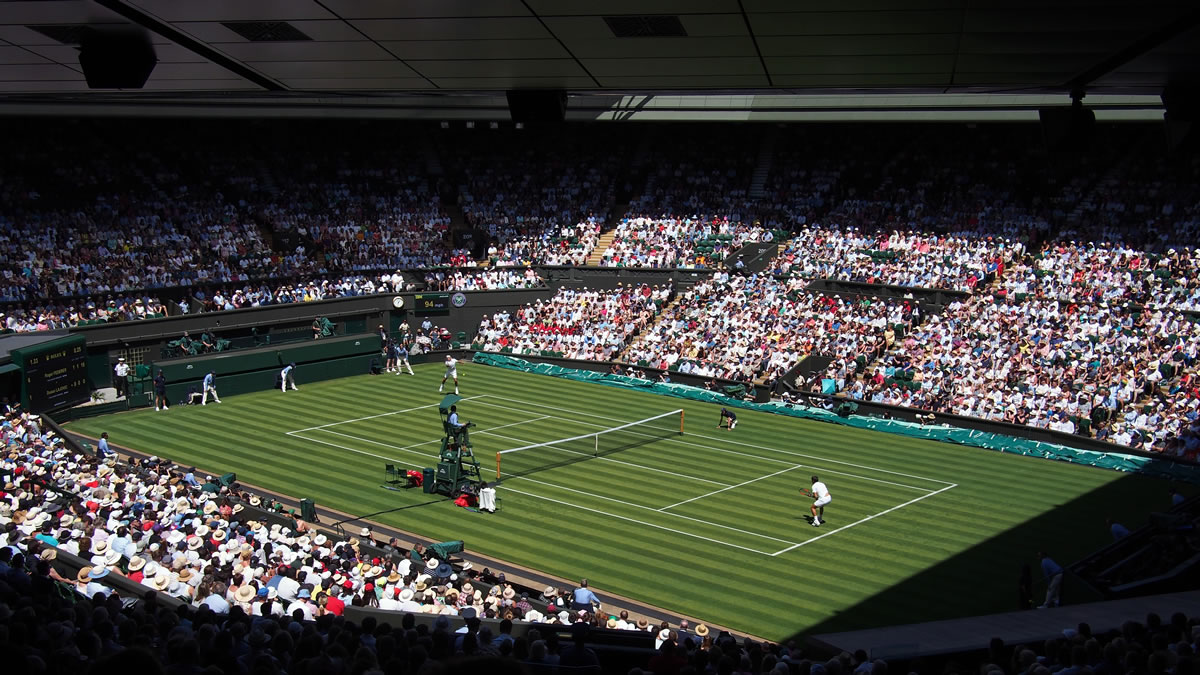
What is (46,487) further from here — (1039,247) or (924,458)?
(1039,247)

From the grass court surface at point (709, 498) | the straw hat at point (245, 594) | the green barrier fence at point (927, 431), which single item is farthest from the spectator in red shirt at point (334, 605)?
the green barrier fence at point (927, 431)

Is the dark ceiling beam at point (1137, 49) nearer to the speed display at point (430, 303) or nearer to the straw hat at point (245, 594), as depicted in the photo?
Answer: the straw hat at point (245, 594)

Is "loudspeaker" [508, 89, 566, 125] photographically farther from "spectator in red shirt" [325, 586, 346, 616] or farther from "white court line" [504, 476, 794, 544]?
"white court line" [504, 476, 794, 544]

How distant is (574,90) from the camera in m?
9.95

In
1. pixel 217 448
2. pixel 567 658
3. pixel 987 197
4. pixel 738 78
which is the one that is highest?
pixel 987 197

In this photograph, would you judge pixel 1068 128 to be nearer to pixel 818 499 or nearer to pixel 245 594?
pixel 245 594

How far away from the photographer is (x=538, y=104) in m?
9.75

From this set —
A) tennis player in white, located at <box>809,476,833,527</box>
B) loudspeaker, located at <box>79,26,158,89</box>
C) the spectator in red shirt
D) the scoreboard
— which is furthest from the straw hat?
the scoreboard

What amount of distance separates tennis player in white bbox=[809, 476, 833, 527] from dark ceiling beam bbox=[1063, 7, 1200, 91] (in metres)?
18.1

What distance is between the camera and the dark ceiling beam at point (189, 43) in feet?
22.7

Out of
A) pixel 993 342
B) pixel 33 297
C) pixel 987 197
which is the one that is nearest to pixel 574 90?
pixel 993 342

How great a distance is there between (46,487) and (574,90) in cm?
1696

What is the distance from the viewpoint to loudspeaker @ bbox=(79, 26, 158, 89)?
765 cm

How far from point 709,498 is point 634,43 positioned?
22939 millimetres
